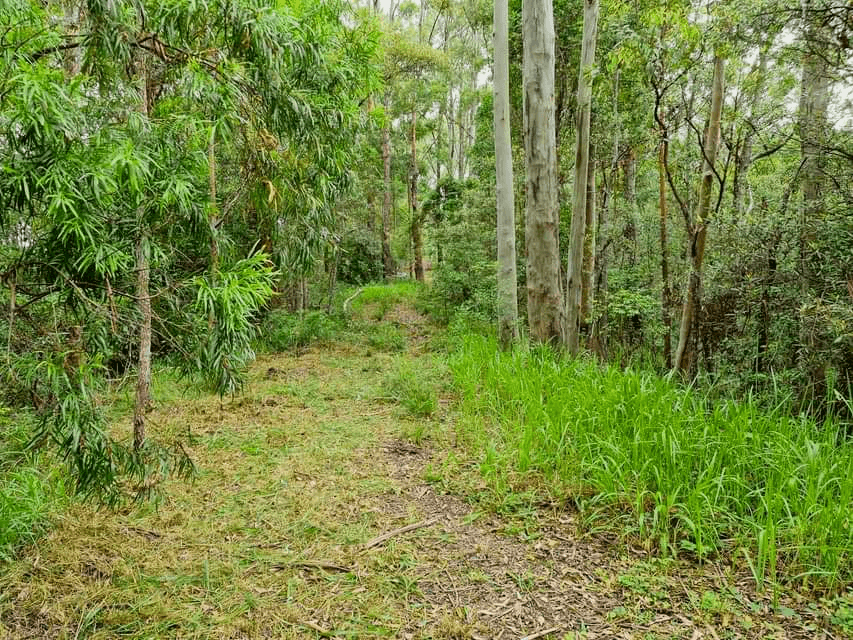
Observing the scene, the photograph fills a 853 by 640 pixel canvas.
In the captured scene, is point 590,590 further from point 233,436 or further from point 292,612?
point 233,436

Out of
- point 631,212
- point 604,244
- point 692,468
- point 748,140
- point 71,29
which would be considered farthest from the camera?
point 631,212

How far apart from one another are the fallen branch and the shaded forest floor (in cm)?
1

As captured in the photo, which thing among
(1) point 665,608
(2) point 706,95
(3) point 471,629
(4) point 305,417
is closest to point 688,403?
(1) point 665,608

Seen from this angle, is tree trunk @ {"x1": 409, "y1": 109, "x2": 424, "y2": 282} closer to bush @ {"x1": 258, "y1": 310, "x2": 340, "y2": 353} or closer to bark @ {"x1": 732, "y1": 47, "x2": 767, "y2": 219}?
bush @ {"x1": 258, "y1": 310, "x2": 340, "y2": 353}

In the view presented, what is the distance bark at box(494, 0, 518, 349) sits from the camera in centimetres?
617

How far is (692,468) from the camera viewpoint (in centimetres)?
276

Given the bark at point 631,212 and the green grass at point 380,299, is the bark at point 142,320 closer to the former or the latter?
the green grass at point 380,299

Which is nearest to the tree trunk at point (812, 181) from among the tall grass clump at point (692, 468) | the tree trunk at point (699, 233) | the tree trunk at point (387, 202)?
the tall grass clump at point (692, 468)

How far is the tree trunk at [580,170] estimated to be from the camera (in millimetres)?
5898

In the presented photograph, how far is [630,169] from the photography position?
1073cm

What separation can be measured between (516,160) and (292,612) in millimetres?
10069

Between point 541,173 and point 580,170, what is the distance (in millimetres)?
1179

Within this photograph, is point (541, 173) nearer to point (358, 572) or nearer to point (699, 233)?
point (699, 233)

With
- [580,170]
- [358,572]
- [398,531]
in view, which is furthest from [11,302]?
[580,170]
